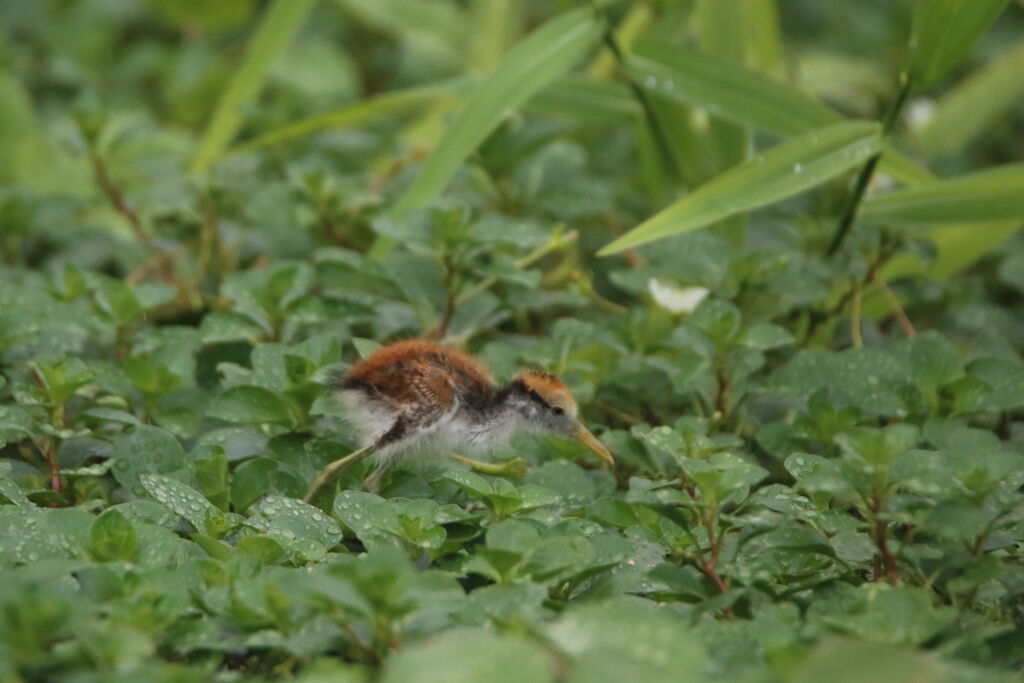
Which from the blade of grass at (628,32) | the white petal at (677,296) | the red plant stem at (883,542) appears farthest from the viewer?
the blade of grass at (628,32)

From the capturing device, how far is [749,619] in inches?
70.7

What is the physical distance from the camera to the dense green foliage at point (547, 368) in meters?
1.59

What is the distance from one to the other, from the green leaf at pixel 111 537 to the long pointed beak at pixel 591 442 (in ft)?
2.91

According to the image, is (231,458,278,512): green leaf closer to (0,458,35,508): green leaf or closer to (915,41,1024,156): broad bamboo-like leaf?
(0,458,35,508): green leaf

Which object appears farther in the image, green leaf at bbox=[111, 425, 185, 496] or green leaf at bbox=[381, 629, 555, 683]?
green leaf at bbox=[111, 425, 185, 496]

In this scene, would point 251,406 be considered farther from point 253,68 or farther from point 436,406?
point 253,68

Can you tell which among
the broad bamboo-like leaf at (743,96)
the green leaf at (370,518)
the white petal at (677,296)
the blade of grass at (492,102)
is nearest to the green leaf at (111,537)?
the green leaf at (370,518)

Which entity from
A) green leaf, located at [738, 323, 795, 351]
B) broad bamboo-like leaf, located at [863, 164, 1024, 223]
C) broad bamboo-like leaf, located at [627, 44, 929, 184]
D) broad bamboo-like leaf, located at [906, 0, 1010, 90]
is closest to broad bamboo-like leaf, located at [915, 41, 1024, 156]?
broad bamboo-like leaf, located at [627, 44, 929, 184]

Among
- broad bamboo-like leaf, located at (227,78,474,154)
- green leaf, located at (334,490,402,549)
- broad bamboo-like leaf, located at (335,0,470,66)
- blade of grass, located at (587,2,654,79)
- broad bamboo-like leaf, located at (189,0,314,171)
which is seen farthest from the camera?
broad bamboo-like leaf, located at (335,0,470,66)

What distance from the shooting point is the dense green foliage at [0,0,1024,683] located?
1.59 m

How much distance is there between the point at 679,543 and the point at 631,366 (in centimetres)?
66

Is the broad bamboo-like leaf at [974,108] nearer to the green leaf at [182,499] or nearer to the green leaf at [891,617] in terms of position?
the green leaf at [891,617]

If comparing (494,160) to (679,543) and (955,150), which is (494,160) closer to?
(679,543)

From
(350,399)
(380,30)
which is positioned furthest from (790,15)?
(350,399)
